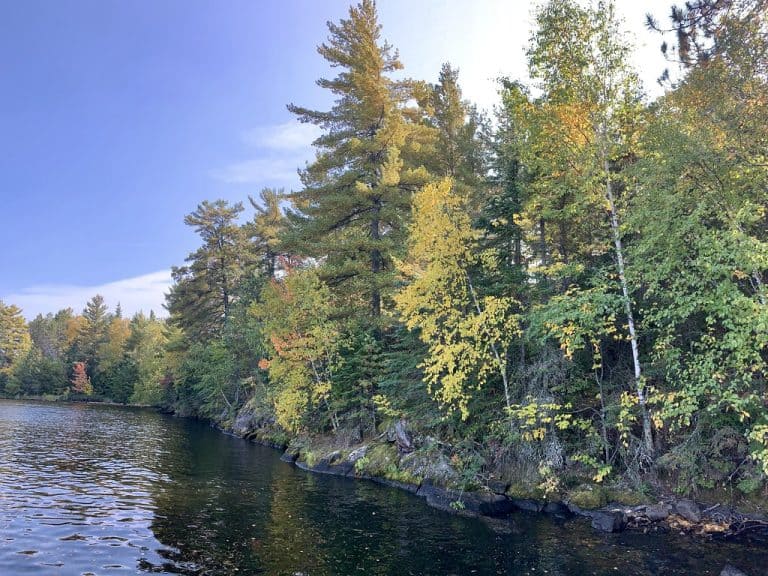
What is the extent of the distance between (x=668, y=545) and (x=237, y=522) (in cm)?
1150

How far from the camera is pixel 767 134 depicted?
43.2 ft

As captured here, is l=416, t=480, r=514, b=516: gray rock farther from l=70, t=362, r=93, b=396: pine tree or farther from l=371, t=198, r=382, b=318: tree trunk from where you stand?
l=70, t=362, r=93, b=396: pine tree

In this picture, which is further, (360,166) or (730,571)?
(360,166)

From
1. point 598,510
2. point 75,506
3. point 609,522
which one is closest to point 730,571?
point 609,522

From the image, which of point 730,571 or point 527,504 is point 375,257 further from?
point 730,571

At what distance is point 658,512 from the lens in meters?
13.2

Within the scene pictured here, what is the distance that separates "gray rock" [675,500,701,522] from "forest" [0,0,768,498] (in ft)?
1.98

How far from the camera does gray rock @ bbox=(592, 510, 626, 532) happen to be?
42.5 ft

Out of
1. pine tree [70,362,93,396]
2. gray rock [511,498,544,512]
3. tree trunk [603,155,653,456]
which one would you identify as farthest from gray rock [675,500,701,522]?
pine tree [70,362,93,396]

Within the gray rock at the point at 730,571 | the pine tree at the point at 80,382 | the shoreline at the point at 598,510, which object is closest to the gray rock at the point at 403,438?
the shoreline at the point at 598,510

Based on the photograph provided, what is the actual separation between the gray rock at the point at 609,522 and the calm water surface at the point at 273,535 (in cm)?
36

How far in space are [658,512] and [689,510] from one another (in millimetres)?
775

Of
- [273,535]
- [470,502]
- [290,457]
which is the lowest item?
[290,457]

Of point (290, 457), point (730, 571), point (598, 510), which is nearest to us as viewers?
point (730, 571)
